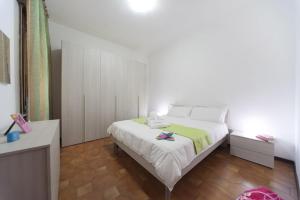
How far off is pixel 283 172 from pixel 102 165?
2.76 m

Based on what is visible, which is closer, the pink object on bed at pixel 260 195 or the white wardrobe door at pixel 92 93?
the pink object on bed at pixel 260 195

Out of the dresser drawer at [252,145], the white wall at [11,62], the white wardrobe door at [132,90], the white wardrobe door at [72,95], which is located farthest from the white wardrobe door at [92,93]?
the dresser drawer at [252,145]

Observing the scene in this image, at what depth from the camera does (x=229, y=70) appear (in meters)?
2.49

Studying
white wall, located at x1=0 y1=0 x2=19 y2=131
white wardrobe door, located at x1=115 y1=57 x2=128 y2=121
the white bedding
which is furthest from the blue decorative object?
white wardrobe door, located at x1=115 y1=57 x2=128 y2=121

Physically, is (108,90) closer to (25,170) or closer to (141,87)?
(141,87)

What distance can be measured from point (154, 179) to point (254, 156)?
1.75 m

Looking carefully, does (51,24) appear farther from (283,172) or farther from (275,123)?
(283,172)

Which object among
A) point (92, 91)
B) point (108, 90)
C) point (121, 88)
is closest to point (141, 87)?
point (121, 88)

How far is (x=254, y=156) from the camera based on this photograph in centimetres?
193

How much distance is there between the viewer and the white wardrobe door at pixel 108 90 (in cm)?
298

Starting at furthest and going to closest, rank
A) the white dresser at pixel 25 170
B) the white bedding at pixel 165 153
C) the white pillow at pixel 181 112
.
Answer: the white pillow at pixel 181 112 < the white bedding at pixel 165 153 < the white dresser at pixel 25 170

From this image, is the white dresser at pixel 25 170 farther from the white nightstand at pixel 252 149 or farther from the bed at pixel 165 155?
the white nightstand at pixel 252 149

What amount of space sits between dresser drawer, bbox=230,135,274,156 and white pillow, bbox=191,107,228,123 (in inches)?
16.6

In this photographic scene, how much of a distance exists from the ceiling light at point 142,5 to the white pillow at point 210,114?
2375mm
